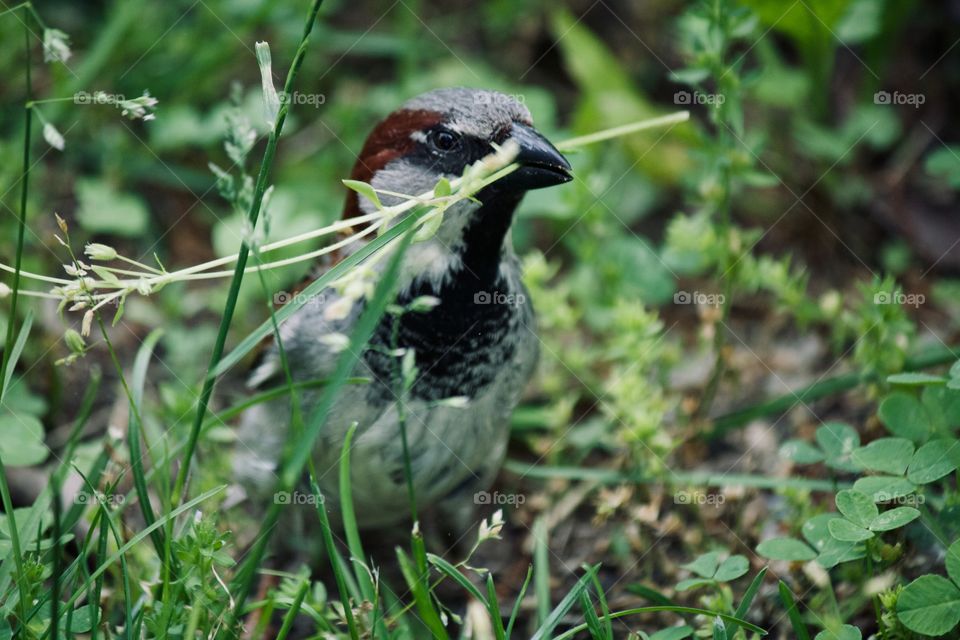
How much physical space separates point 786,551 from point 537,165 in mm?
1164

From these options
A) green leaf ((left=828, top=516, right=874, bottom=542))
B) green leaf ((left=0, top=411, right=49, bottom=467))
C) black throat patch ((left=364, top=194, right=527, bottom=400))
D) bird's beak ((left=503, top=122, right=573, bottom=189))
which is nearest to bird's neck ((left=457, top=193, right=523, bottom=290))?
black throat patch ((left=364, top=194, right=527, bottom=400))

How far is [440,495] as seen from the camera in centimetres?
311

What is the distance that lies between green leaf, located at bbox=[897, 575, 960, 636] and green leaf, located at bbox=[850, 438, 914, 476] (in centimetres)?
34

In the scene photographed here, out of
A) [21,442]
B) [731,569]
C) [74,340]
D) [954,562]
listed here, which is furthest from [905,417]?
[21,442]

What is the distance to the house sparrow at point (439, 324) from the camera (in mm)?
2713

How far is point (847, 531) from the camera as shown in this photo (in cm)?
229

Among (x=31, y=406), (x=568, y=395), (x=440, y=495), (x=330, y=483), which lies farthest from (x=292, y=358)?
(x=568, y=395)

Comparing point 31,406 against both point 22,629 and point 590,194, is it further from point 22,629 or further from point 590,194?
point 590,194

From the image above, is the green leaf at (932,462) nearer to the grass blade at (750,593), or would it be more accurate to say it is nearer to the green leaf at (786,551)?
the green leaf at (786,551)

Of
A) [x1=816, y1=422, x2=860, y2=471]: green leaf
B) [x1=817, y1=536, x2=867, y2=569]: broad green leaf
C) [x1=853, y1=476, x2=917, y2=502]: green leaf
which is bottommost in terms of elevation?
[x1=817, y1=536, x2=867, y2=569]: broad green leaf

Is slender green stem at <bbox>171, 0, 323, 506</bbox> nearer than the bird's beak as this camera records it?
Yes

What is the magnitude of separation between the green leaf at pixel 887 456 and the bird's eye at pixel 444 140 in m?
1.33

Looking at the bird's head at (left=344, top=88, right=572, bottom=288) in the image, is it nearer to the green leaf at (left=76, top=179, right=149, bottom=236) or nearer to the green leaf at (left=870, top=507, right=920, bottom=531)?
the green leaf at (left=870, top=507, right=920, bottom=531)

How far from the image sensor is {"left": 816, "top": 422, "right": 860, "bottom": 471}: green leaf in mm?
2625
